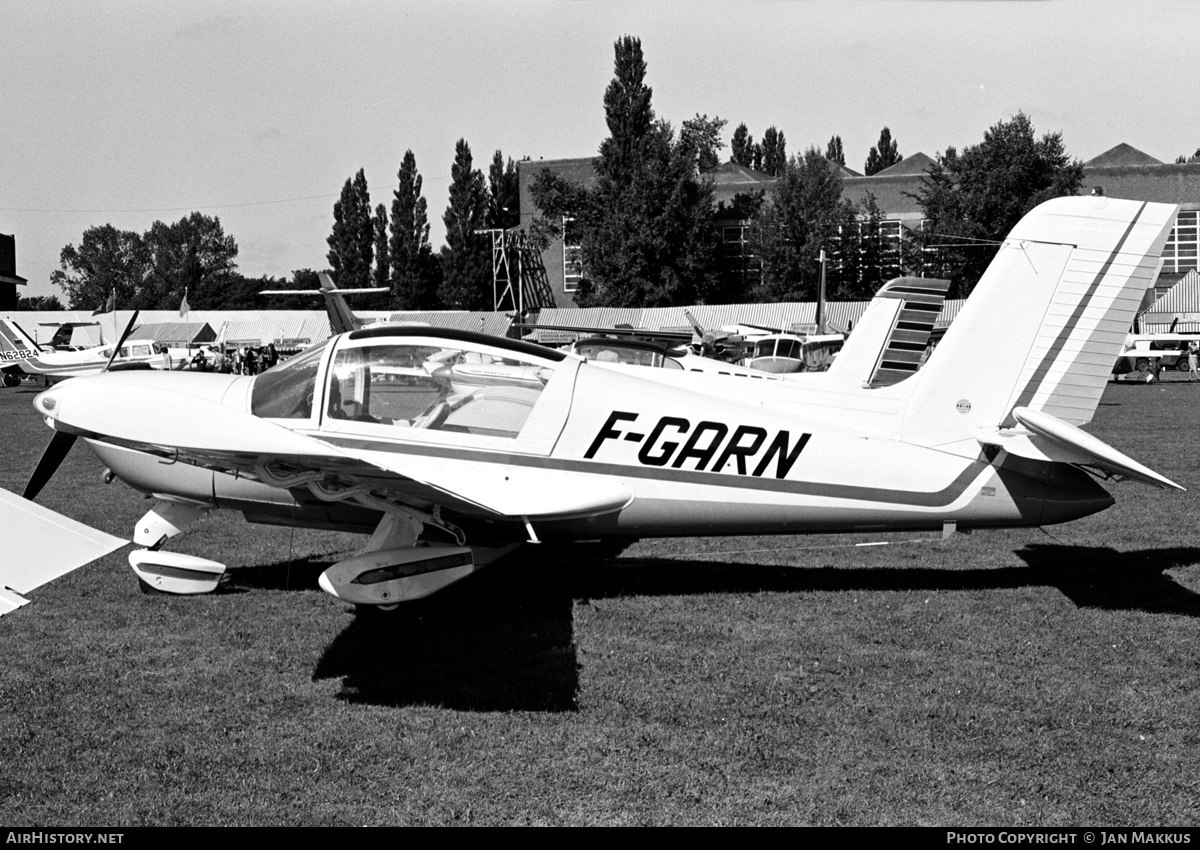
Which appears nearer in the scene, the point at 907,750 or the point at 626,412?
the point at 907,750

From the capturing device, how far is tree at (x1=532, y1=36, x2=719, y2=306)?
64.8 meters

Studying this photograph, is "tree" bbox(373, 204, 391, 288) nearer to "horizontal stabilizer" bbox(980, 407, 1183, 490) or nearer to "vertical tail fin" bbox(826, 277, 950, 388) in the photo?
"vertical tail fin" bbox(826, 277, 950, 388)

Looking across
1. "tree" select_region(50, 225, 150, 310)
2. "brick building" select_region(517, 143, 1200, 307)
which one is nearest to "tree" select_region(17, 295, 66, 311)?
"tree" select_region(50, 225, 150, 310)

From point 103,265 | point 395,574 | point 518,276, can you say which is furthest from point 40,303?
point 395,574

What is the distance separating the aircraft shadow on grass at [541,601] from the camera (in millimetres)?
5457

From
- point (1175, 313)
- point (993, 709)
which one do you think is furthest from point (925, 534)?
point (1175, 313)

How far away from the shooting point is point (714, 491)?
673cm

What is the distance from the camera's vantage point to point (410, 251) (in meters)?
80.8

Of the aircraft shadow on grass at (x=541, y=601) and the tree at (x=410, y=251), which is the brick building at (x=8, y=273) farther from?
the aircraft shadow on grass at (x=541, y=601)

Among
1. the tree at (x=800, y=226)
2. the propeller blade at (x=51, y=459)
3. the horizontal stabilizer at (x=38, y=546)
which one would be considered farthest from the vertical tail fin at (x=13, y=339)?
the tree at (x=800, y=226)

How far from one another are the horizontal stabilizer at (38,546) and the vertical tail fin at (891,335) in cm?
1040

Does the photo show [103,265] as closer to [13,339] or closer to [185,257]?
[185,257]
